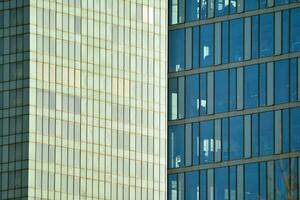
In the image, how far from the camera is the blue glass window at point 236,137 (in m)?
110

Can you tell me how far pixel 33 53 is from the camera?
10719cm

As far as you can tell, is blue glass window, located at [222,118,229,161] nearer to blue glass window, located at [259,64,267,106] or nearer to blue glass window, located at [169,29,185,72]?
blue glass window, located at [259,64,267,106]

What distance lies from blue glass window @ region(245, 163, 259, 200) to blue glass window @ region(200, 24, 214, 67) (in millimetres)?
10014

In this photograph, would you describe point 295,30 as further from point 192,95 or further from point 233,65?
point 192,95

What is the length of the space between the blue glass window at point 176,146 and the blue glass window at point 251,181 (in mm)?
6873

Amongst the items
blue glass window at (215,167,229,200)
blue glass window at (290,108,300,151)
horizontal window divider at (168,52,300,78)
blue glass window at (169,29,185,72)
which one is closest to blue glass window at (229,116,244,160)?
blue glass window at (215,167,229,200)

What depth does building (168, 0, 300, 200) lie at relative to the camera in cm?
10875

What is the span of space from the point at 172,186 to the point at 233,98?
9510mm

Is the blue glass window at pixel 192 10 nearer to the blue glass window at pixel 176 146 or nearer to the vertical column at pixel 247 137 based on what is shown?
the blue glass window at pixel 176 146

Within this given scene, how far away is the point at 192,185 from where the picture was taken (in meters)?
113

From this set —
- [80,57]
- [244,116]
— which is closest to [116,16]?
[80,57]

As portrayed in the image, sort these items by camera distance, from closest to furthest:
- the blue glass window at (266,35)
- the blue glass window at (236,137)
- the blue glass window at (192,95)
A: the blue glass window at (236,137) < the blue glass window at (266,35) < the blue glass window at (192,95)

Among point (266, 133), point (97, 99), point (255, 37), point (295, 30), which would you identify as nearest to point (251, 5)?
point (255, 37)

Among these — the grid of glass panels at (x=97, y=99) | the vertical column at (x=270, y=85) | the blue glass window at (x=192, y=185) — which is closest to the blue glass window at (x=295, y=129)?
the vertical column at (x=270, y=85)
